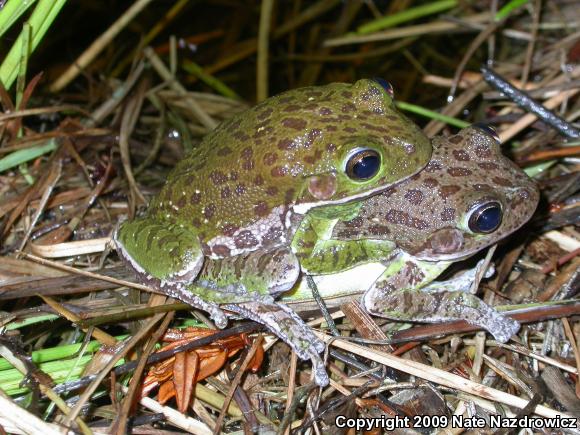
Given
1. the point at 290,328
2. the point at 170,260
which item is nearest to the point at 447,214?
the point at 290,328

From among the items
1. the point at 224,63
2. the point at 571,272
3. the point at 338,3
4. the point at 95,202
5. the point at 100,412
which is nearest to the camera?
the point at 100,412

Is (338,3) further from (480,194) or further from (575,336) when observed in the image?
(575,336)

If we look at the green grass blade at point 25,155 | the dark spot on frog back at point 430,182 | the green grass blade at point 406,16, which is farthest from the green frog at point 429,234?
the green grass blade at point 406,16

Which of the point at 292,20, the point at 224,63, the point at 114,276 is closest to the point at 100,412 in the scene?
the point at 114,276

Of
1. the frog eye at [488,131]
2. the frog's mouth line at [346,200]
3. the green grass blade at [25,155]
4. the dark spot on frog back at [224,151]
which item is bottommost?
the frog eye at [488,131]

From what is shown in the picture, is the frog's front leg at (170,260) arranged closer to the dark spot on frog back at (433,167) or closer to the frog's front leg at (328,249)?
the frog's front leg at (328,249)

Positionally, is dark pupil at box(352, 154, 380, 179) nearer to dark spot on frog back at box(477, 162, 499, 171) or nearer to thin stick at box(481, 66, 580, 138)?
dark spot on frog back at box(477, 162, 499, 171)

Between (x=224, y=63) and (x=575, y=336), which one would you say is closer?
(x=575, y=336)
